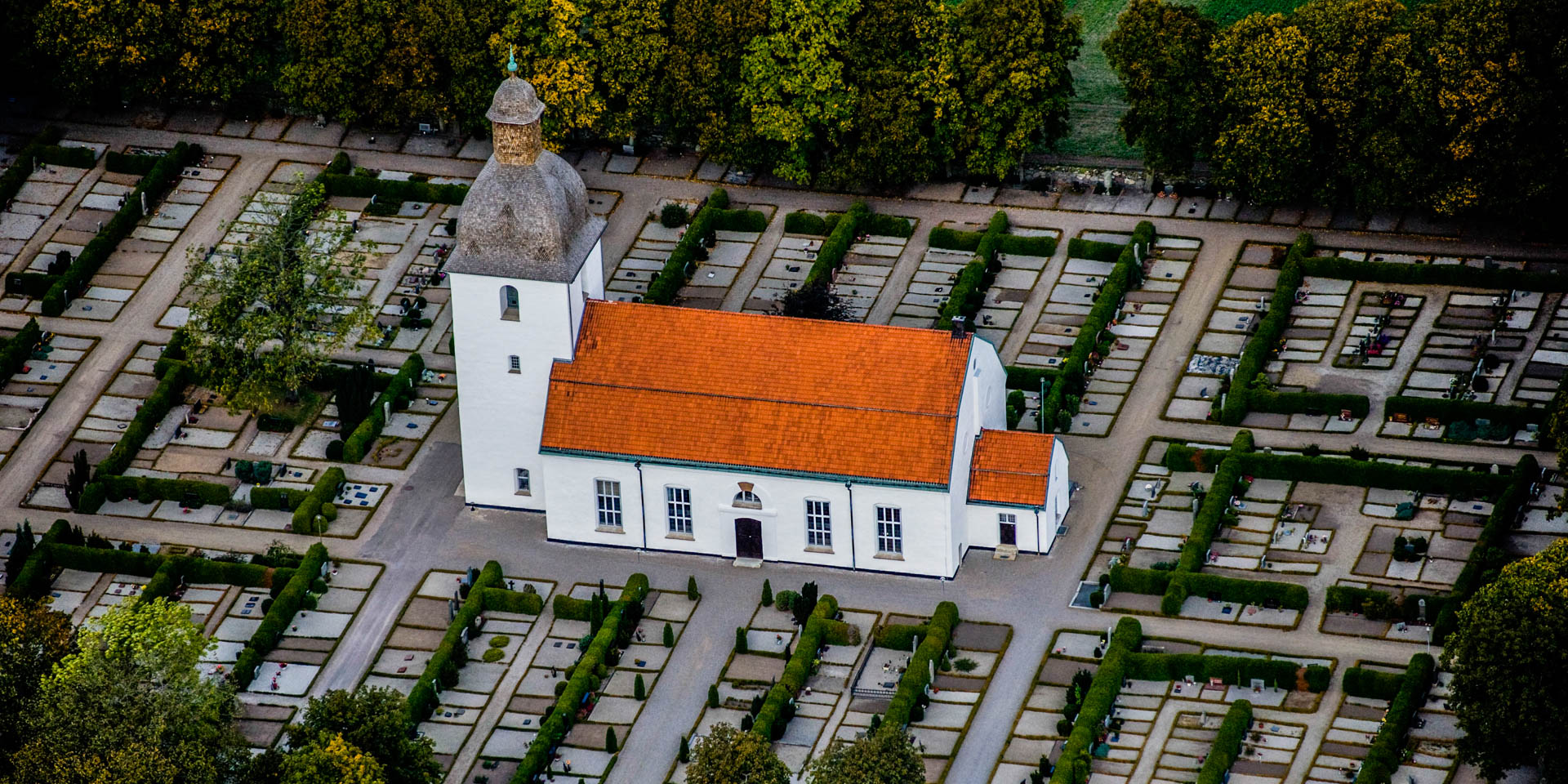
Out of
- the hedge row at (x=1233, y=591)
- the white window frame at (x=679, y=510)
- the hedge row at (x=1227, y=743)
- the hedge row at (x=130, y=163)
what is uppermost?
the hedge row at (x=130, y=163)

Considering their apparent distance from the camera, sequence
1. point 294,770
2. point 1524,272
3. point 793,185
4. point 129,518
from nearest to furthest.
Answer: point 294,770
point 129,518
point 1524,272
point 793,185

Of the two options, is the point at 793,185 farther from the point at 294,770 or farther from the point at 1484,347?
the point at 294,770

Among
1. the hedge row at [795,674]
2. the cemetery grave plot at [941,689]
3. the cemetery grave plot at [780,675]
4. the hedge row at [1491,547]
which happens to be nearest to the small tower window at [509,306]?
the cemetery grave plot at [780,675]

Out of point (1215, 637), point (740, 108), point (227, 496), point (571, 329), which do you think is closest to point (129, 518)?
point (227, 496)

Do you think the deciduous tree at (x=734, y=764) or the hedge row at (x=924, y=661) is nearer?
the deciduous tree at (x=734, y=764)

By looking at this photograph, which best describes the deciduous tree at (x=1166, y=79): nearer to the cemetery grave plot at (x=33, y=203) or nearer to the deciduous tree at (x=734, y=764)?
the deciduous tree at (x=734, y=764)

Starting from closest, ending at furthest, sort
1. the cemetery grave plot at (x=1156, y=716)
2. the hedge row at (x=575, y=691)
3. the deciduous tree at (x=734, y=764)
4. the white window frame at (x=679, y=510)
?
the deciduous tree at (x=734, y=764)
the cemetery grave plot at (x=1156, y=716)
the hedge row at (x=575, y=691)
the white window frame at (x=679, y=510)

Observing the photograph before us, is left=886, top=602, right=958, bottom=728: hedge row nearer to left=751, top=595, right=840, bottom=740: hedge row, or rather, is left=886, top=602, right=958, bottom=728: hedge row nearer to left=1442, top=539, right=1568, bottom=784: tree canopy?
left=751, top=595, right=840, bottom=740: hedge row
